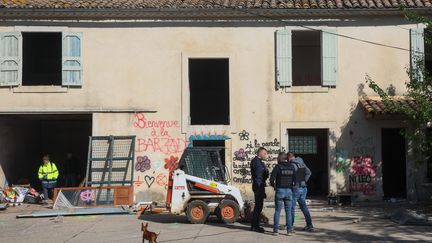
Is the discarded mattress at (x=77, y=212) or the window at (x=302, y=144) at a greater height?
the window at (x=302, y=144)

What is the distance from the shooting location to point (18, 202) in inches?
643

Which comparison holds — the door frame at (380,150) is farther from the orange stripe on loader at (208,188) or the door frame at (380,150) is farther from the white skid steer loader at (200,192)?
the orange stripe on loader at (208,188)

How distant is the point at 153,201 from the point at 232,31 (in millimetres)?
5651

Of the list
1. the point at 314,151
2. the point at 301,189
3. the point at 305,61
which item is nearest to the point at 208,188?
the point at 301,189

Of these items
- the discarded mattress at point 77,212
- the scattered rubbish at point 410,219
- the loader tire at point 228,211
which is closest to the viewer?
the scattered rubbish at point 410,219

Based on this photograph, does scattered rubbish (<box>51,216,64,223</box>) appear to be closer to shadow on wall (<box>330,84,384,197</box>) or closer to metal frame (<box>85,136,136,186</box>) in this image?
metal frame (<box>85,136,136,186</box>)

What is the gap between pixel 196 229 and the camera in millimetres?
11609

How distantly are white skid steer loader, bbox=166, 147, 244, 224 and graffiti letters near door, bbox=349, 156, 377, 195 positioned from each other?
5047mm

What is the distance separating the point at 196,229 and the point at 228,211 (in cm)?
104

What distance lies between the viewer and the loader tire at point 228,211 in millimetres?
12289

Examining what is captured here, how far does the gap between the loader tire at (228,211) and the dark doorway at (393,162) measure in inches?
269

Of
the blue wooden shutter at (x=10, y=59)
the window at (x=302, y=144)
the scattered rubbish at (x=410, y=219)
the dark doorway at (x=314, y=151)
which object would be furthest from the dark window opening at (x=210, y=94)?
the scattered rubbish at (x=410, y=219)

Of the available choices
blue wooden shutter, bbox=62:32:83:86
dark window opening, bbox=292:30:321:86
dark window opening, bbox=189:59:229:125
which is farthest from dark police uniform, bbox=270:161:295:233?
dark window opening, bbox=189:59:229:125

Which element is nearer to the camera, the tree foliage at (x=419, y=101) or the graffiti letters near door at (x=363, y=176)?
the tree foliage at (x=419, y=101)
